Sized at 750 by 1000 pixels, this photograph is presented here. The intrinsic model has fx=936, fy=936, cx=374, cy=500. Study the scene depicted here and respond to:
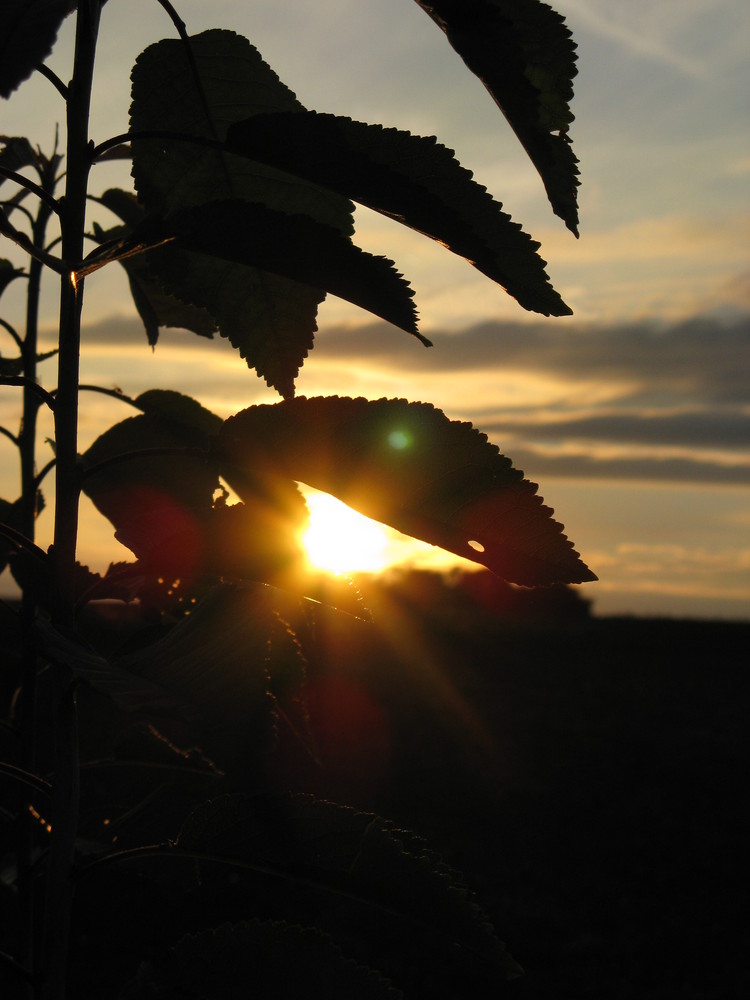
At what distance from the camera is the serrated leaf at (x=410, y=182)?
2.73 feet

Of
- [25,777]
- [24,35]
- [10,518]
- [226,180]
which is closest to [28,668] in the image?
[25,777]

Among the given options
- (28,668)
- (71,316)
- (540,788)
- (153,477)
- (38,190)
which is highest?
(38,190)

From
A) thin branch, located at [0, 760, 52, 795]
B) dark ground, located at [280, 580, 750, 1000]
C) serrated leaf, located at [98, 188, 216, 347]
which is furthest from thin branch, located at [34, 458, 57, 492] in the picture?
dark ground, located at [280, 580, 750, 1000]

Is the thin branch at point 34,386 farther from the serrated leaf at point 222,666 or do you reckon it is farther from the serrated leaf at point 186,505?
the serrated leaf at point 222,666

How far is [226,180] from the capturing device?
3.77ft

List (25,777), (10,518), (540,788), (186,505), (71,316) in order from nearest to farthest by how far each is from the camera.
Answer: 1. (71,316)
2. (25,777)
3. (186,505)
4. (10,518)
5. (540,788)

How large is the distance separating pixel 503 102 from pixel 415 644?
730cm

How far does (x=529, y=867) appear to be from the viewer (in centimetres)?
496

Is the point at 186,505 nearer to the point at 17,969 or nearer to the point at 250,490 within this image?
the point at 250,490

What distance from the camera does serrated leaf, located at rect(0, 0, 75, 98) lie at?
2.32 ft

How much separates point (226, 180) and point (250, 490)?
1.25 ft

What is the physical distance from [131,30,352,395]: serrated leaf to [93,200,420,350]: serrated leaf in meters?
0.29

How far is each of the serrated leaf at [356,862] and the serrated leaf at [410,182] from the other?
618 millimetres

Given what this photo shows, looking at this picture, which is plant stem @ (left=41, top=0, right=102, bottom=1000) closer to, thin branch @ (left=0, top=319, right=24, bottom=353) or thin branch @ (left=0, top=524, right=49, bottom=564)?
thin branch @ (left=0, top=524, right=49, bottom=564)
